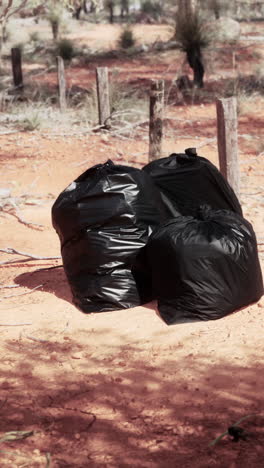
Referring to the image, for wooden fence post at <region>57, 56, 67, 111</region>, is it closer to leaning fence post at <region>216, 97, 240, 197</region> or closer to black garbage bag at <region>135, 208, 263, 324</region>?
leaning fence post at <region>216, 97, 240, 197</region>

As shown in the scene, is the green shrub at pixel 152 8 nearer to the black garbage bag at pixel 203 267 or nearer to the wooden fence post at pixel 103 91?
the wooden fence post at pixel 103 91

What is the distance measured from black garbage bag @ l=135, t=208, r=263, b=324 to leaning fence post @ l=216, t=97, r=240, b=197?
6.05 feet

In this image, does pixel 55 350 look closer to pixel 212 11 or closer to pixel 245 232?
pixel 245 232

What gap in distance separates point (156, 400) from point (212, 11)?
A: 2540 cm

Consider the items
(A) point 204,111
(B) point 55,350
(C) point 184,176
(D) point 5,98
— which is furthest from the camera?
(D) point 5,98

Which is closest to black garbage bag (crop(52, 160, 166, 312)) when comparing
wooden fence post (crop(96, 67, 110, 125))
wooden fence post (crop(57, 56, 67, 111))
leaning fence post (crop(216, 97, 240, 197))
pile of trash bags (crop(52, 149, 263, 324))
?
pile of trash bags (crop(52, 149, 263, 324))

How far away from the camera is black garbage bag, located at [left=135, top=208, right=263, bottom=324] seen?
3826 mm

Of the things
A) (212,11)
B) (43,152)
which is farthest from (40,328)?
(212,11)

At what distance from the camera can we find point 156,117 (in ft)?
24.7

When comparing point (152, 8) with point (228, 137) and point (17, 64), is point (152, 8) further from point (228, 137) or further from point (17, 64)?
point (228, 137)

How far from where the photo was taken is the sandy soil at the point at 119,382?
8.91 ft

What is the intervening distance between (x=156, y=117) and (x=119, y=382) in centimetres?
471

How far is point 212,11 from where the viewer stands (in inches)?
1040

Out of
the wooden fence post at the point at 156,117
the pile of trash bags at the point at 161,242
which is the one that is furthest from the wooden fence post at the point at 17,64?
the pile of trash bags at the point at 161,242
